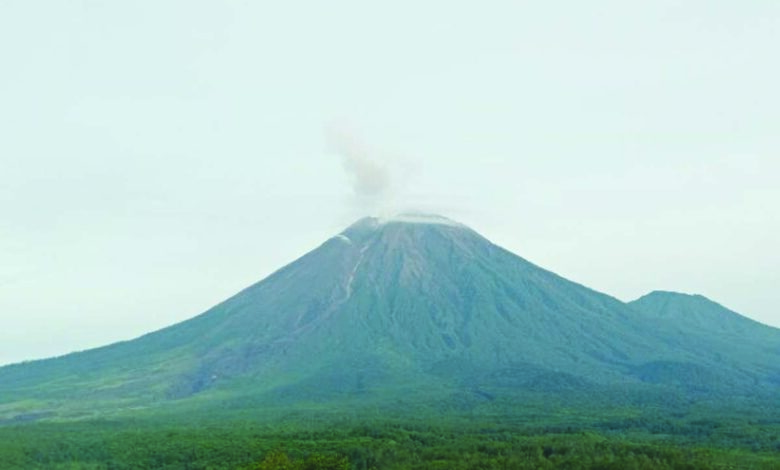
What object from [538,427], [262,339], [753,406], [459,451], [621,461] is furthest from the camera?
[262,339]

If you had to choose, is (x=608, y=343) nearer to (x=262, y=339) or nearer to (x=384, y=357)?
(x=384, y=357)

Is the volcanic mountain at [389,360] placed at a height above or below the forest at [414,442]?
above

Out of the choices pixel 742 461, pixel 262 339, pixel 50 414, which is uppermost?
pixel 262 339

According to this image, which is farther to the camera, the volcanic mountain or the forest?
the volcanic mountain

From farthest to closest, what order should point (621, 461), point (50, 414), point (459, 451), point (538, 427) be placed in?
point (50, 414) < point (538, 427) < point (459, 451) < point (621, 461)

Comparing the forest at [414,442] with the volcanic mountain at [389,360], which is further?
the volcanic mountain at [389,360]

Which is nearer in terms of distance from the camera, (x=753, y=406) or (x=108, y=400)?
(x=753, y=406)

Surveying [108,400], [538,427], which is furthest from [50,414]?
[538,427]

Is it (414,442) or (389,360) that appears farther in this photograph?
(389,360)

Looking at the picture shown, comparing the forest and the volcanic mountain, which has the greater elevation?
the volcanic mountain

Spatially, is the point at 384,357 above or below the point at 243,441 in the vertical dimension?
above

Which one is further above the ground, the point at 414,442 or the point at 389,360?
the point at 389,360
